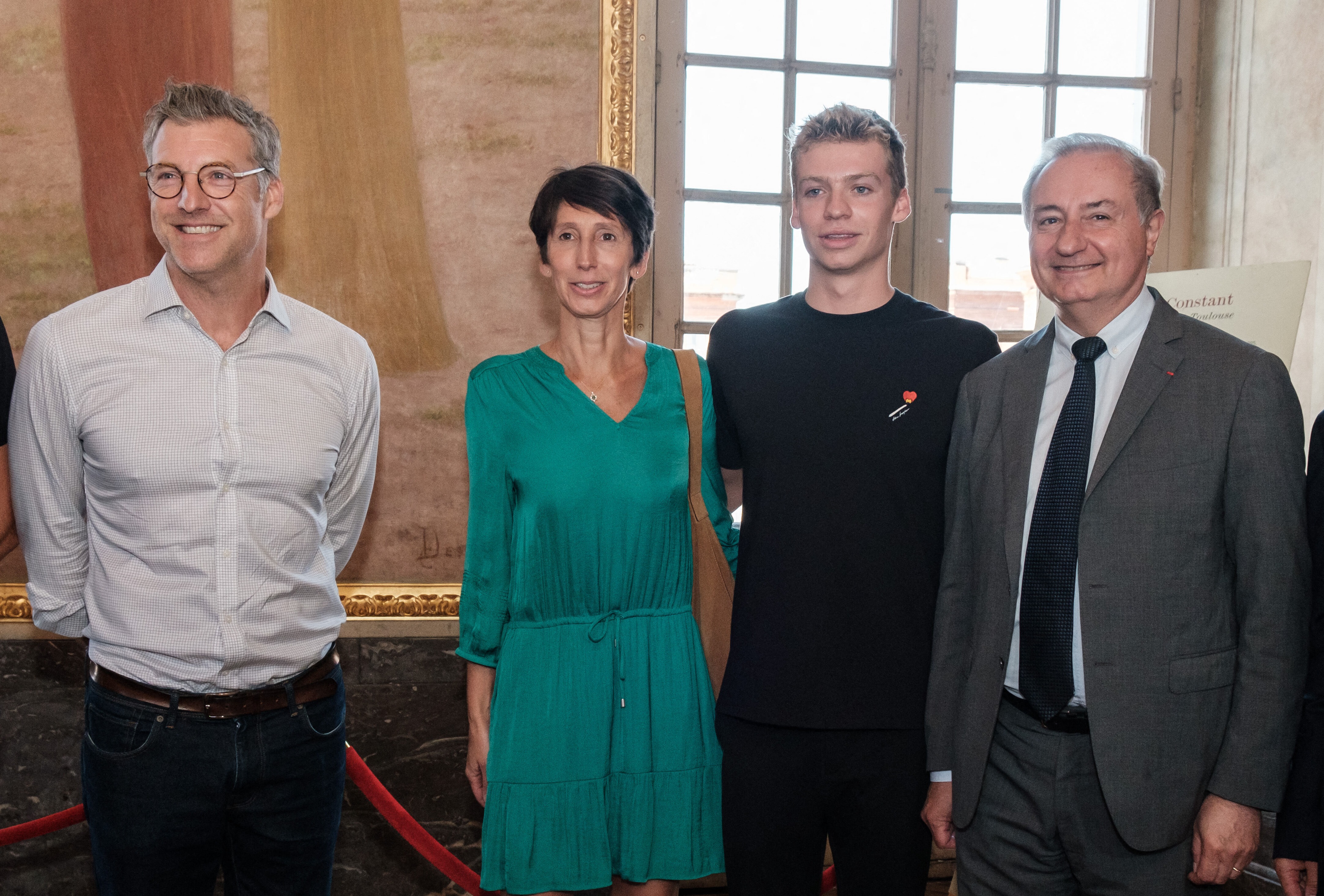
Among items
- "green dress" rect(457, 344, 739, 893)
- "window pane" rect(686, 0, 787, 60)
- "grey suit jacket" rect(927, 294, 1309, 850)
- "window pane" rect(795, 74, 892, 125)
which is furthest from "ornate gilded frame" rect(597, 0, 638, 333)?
"grey suit jacket" rect(927, 294, 1309, 850)

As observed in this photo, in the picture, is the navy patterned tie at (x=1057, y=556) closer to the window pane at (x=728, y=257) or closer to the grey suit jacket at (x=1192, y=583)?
the grey suit jacket at (x=1192, y=583)

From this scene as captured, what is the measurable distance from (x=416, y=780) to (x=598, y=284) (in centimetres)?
201

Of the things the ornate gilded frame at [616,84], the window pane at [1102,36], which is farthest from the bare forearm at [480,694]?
the window pane at [1102,36]

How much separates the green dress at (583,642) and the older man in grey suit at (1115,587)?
0.48 m

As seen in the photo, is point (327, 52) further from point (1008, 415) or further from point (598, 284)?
point (1008, 415)

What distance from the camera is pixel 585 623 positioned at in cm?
190

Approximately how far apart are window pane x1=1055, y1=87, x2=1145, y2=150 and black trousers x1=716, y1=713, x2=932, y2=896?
2.70 meters

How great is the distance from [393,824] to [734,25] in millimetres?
2789

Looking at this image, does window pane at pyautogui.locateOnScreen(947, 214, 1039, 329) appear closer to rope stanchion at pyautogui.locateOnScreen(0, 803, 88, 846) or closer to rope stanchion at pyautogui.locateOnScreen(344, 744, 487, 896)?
rope stanchion at pyautogui.locateOnScreen(344, 744, 487, 896)

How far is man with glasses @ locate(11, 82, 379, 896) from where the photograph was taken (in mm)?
1732

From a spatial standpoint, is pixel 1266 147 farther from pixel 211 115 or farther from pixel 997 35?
pixel 211 115

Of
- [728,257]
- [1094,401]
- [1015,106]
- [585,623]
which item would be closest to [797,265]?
[728,257]

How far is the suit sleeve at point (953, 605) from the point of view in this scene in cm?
180

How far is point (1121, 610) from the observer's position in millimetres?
1604
